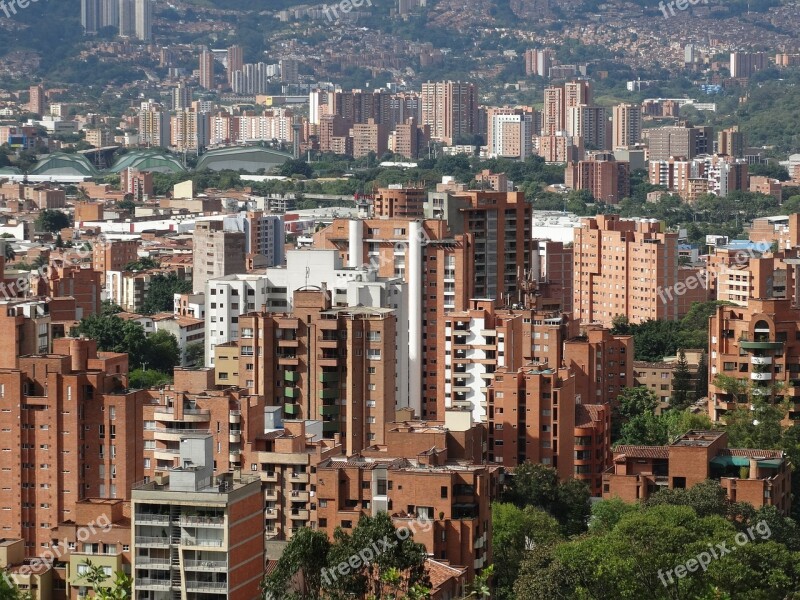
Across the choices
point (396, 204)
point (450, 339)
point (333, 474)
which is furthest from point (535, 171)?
point (333, 474)

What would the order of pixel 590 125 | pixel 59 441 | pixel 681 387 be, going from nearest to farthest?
1. pixel 59 441
2. pixel 681 387
3. pixel 590 125

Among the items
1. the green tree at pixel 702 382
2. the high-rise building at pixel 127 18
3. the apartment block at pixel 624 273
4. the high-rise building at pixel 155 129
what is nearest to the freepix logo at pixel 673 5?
the high-rise building at pixel 127 18

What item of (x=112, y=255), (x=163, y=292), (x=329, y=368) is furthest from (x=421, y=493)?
(x=112, y=255)

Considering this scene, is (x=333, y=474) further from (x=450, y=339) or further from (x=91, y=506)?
(x=450, y=339)

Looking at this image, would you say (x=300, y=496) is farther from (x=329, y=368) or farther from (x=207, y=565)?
(x=207, y=565)

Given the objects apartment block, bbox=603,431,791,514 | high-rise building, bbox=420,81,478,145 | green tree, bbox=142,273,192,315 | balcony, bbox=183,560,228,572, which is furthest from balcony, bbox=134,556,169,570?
high-rise building, bbox=420,81,478,145

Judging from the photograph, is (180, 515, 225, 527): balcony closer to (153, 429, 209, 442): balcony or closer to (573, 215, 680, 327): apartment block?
(153, 429, 209, 442): balcony
